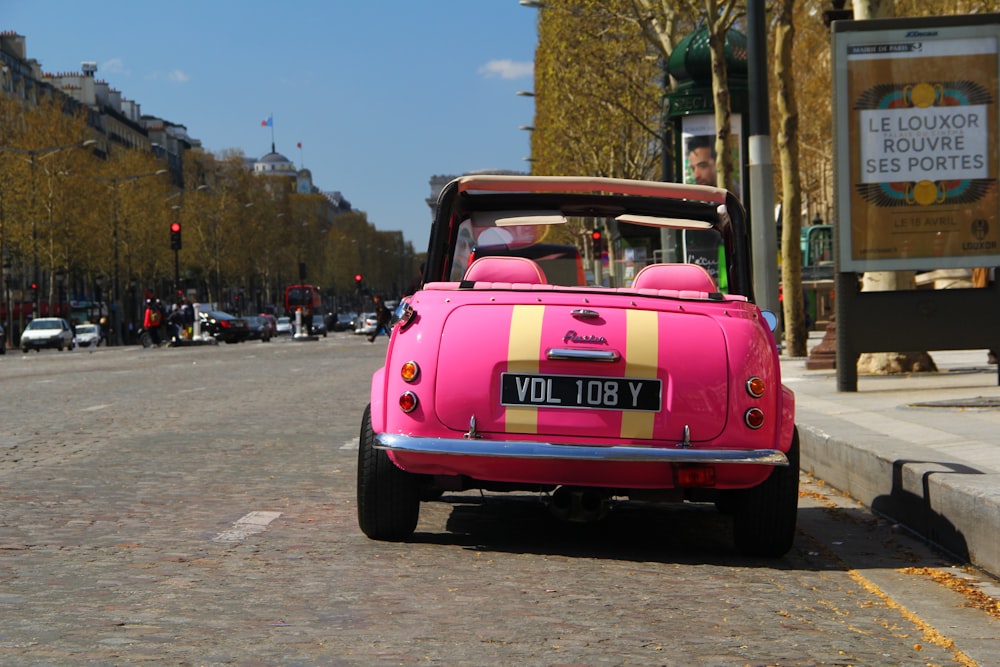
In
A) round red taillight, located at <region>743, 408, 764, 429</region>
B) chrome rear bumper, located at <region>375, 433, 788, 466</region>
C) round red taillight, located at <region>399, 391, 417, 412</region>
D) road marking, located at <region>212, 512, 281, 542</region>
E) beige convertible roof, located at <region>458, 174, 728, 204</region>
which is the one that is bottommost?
road marking, located at <region>212, 512, 281, 542</region>

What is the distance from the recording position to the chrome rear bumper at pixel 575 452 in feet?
22.8

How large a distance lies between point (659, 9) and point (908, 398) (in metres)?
21.9

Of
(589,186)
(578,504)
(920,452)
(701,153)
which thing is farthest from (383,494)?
(701,153)

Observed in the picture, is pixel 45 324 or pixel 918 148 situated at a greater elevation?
pixel 918 148

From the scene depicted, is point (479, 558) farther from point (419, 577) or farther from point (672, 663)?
point (672, 663)

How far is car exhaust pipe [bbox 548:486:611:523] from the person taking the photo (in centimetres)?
754

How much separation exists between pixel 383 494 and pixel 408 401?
46 cm

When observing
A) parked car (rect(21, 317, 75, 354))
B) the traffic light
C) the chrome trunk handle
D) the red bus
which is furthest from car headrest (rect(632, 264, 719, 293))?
the red bus

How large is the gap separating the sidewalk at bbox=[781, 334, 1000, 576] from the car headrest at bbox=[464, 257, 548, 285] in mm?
Result: 2054

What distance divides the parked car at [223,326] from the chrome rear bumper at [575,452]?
69.3 m

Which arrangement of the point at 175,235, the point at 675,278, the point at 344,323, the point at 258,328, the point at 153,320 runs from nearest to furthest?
1. the point at 675,278
2. the point at 153,320
3. the point at 175,235
4. the point at 258,328
5. the point at 344,323

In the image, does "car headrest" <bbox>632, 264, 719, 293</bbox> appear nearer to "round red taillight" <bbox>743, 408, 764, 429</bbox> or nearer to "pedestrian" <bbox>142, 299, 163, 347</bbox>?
"round red taillight" <bbox>743, 408, 764, 429</bbox>

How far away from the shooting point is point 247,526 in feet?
26.6

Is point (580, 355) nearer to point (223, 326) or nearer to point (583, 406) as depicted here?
point (583, 406)
